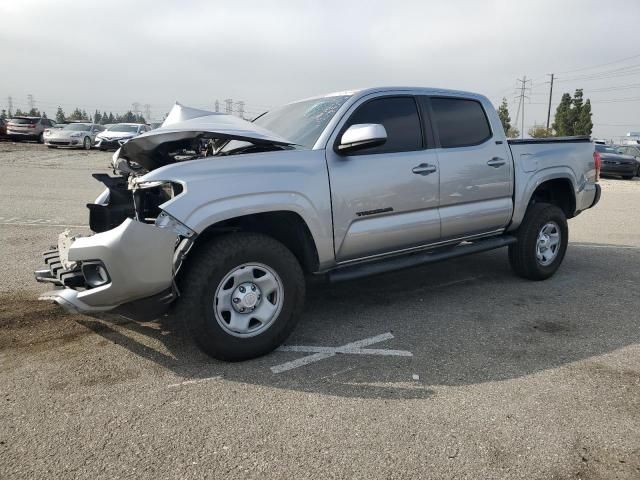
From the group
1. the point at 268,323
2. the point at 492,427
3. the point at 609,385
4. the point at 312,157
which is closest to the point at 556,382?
the point at 609,385

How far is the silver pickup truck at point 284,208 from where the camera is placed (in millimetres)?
3346

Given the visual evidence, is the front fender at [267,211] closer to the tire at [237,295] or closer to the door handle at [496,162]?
the tire at [237,295]

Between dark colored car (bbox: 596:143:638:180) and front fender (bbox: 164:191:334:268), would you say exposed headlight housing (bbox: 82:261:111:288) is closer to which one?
front fender (bbox: 164:191:334:268)

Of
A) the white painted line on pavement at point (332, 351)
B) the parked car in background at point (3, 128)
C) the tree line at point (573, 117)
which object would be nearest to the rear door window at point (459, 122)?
the white painted line on pavement at point (332, 351)

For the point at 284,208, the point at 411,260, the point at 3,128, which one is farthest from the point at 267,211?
the point at 3,128

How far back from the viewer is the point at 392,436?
2770mm

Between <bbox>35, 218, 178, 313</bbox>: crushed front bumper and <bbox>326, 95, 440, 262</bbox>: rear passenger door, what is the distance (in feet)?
4.27

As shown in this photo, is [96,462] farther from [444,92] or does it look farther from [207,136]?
[444,92]

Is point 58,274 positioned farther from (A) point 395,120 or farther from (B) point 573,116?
(B) point 573,116

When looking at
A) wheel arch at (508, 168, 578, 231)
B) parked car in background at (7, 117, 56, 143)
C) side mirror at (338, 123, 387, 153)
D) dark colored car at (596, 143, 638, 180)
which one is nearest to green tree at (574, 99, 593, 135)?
dark colored car at (596, 143, 638, 180)

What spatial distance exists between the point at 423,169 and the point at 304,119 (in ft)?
3.61

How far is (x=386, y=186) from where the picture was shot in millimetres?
4156

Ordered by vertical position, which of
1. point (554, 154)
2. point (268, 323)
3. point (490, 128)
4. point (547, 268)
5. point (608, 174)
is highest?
point (490, 128)

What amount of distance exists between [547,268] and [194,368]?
4.00 meters
